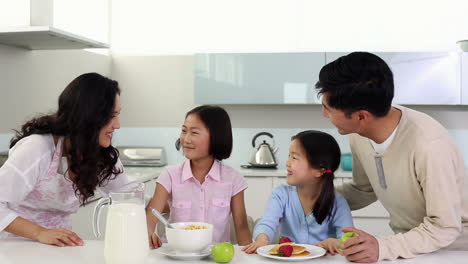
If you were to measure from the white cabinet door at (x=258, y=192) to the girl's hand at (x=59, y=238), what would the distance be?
8.08ft

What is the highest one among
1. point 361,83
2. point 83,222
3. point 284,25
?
point 284,25

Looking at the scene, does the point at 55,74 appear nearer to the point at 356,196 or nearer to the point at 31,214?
the point at 31,214

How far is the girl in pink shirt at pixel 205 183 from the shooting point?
2.08 metres

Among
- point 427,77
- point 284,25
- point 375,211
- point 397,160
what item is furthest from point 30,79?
point 427,77

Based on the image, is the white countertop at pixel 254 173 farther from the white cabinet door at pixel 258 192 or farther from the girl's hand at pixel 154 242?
the girl's hand at pixel 154 242

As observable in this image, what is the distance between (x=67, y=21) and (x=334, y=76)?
2848 mm

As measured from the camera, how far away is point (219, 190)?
2.11 m

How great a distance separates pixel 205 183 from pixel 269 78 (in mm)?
2155

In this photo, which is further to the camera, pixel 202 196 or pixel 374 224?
pixel 374 224

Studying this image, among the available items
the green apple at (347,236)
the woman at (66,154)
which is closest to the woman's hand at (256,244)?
the green apple at (347,236)

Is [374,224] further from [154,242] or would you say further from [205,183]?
[154,242]

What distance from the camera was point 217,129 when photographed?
212 centimetres

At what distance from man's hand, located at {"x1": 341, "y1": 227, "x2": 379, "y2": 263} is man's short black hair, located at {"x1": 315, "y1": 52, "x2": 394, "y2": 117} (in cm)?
41

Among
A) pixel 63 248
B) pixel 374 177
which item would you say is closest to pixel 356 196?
pixel 374 177
